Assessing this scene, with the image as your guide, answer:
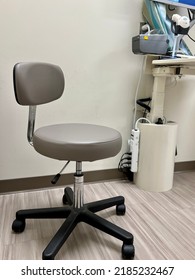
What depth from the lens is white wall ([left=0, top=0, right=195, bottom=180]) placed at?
1527mm

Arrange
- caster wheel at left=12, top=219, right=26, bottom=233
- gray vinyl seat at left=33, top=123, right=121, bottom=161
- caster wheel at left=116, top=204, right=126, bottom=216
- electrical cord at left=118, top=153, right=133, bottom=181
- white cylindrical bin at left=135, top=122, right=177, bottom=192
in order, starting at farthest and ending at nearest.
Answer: electrical cord at left=118, top=153, right=133, bottom=181 → white cylindrical bin at left=135, top=122, right=177, bottom=192 → caster wheel at left=116, top=204, right=126, bottom=216 → caster wheel at left=12, top=219, right=26, bottom=233 → gray vinyl seat at left=33, top=123, right=121, bottom=161

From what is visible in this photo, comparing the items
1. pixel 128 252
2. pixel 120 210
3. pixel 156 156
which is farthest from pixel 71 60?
pixel 128 252

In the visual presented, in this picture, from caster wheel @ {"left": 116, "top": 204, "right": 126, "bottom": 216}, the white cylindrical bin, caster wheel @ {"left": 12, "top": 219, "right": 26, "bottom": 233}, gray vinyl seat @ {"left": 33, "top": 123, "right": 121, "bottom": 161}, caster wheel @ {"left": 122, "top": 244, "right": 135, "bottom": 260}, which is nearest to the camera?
gray vinyl seat @ {"left": 33, "top": 123, "right": 121, "bottom": 161}

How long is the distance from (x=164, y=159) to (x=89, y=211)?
718mm

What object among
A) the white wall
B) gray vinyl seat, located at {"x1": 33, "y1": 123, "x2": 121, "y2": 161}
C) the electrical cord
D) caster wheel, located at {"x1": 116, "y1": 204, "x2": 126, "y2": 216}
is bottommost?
caster wheel, located at {"x1": 116, "y1": 204, "x2": 126, "y2": 216}

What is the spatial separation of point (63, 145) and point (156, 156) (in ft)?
3.00

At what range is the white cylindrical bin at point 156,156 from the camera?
66.7 inches

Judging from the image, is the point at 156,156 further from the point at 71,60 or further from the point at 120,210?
the point at 71,60

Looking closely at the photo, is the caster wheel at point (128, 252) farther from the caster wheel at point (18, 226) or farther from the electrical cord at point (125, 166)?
the electrical cord at point (125, 166)

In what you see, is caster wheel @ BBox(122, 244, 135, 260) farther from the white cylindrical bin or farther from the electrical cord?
the electrical cord

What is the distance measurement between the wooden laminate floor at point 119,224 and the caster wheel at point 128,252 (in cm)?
5

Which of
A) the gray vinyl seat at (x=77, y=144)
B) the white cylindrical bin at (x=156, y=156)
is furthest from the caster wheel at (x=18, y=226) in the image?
the white cylindrical bin at (x=156, y=156)

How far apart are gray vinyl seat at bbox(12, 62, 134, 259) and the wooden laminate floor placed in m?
0.09

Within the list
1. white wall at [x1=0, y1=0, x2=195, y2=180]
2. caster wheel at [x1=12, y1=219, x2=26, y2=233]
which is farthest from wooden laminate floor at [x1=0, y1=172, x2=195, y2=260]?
white wall at [x1=0, y1=0, x2=195, y2=180]
